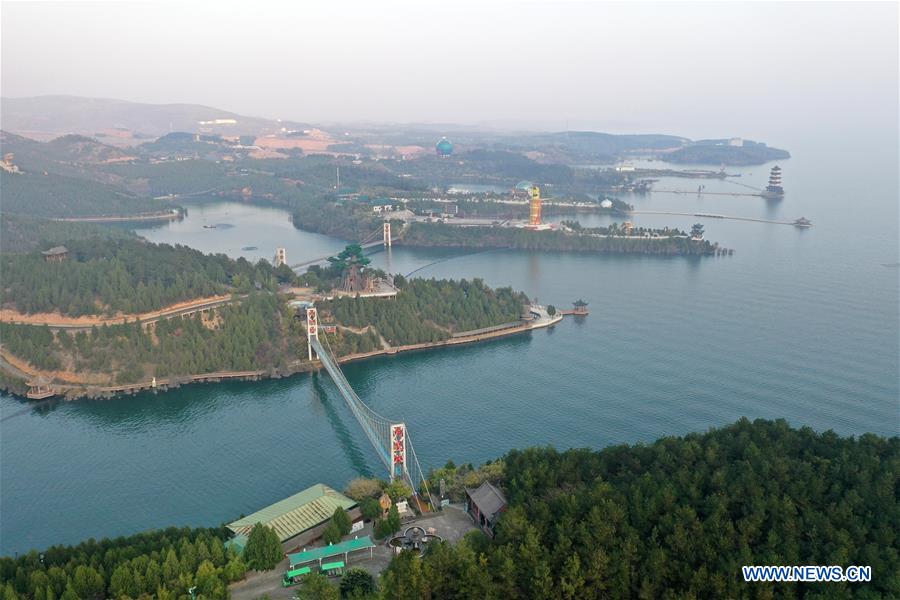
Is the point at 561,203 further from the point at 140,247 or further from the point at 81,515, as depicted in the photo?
the point at 81,515

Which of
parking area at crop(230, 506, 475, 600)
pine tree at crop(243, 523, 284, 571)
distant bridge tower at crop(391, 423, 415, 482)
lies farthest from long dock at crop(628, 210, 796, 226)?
pine tree at crop(243, 523, 284, 571)

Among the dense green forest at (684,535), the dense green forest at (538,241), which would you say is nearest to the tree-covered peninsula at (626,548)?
the dense green forest at (684,535)

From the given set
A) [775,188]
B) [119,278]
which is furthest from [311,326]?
[775,188]

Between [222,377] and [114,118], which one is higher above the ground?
[114,118]

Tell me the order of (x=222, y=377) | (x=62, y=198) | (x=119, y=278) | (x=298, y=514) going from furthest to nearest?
(x=62, y=198) < (x=119, y=278) < (x=222, y=377) < (x=298, y=514)

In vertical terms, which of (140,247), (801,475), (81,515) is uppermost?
(140,247)

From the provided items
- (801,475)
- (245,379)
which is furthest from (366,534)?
(245,379)

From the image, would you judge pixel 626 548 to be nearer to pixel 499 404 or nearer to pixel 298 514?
pixel 298 514
